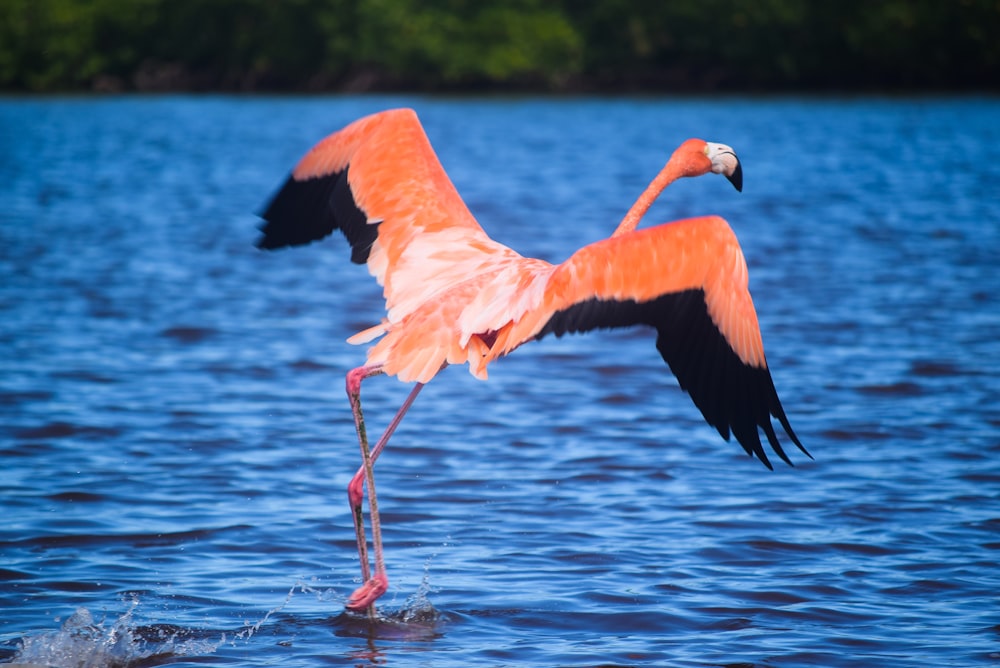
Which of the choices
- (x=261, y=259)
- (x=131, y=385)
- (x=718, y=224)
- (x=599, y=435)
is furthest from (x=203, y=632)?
(x=261, y=259)

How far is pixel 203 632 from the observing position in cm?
536

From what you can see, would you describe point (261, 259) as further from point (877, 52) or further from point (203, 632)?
point (877, 52)

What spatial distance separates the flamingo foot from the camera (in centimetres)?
554

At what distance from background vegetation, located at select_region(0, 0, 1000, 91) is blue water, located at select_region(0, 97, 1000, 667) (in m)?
46.9

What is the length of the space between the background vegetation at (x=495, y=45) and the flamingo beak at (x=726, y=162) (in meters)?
57.4

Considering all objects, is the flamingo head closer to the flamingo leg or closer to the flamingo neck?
the flamingo neck

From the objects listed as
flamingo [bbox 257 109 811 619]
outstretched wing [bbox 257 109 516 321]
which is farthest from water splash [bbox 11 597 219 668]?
outstretched wing [bbox 257 109 516 321]

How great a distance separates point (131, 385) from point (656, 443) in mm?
3752

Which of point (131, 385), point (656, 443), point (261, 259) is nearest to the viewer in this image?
point (656, 443)

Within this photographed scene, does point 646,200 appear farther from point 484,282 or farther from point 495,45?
point 495,45

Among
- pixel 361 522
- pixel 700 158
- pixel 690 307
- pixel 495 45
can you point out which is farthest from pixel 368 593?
pixel 495 45

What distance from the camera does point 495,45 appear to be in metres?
66.0

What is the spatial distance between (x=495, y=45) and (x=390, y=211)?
61.2 meters

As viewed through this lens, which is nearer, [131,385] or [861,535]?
[861,535]
